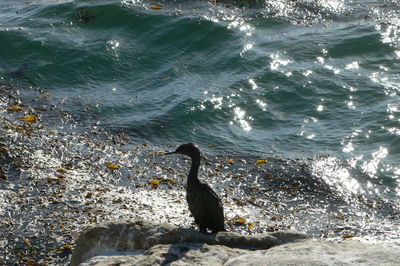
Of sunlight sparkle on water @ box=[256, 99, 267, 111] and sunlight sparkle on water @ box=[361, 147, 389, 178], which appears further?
sunlight sparkle on water @ box=[256, 99, 267, 111]

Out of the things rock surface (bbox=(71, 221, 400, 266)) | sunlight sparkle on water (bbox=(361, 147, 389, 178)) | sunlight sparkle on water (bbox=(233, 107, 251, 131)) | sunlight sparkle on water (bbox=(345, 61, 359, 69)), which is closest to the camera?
rock surface (bbox=(71, 221, 400, 266))

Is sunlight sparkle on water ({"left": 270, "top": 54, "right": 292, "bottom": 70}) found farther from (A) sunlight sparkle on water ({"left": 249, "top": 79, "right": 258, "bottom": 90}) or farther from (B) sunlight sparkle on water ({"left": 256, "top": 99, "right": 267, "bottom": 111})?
(B) sunlight sparkle on water ({"left": 256, "top": 99, "right": 267, "bottom": 111})

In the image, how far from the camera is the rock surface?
688cm

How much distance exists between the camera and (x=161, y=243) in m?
7.78

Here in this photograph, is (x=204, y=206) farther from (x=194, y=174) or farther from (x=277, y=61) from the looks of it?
(x=277, y=61)

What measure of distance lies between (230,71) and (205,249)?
35.4 ft

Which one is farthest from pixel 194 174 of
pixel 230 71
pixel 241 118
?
pixel 230 71

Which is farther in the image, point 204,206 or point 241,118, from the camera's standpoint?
point 241,118

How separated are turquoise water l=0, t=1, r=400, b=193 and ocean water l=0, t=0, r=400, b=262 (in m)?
0.04

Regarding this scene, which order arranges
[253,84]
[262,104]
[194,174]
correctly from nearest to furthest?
[194,174]
[262,104]
[253,84]

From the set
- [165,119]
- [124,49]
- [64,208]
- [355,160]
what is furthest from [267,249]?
[124,49]

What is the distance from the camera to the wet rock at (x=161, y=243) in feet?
24.2

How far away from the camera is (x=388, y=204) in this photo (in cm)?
1189

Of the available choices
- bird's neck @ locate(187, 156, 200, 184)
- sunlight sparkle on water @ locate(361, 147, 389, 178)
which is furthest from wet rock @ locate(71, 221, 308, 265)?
sunlight sparkle on water @ locate(361, 147, 389, 178)
